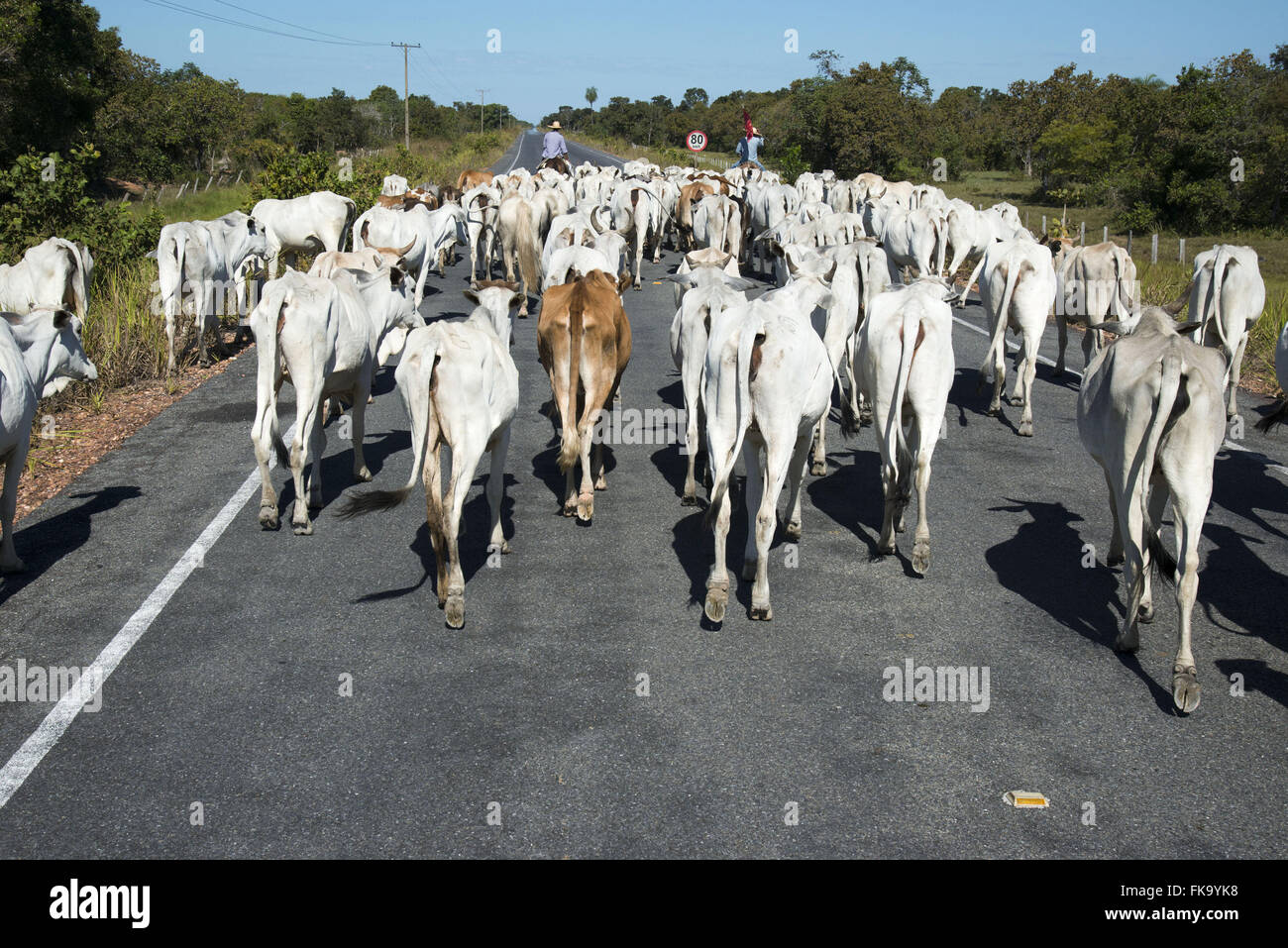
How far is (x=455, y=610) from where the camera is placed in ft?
20.6

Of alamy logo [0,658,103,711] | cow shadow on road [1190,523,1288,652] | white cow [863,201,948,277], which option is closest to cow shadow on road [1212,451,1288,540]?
cow shadow on road [1190,523,1288,652]

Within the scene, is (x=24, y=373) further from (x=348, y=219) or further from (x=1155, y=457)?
(x=348, y=219)

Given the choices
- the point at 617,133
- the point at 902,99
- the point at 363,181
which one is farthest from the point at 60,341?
the point at 617,133

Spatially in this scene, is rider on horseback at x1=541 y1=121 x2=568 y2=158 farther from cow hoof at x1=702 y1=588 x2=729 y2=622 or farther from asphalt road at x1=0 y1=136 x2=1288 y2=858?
cow hoof at x1=702 y1=588 x2=729 y2=622

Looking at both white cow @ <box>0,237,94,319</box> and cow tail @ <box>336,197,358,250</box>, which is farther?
cow tail @ <box>336,197,358,250</box>

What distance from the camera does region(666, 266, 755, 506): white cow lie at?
783cm

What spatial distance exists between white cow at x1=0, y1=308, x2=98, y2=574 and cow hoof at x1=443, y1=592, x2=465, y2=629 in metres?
3.06

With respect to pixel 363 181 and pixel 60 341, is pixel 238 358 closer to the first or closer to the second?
pixel 60 341

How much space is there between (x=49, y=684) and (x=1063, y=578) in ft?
20.2

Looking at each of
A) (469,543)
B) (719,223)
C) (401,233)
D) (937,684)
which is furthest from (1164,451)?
(719,223)
